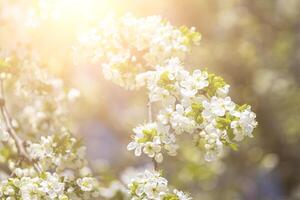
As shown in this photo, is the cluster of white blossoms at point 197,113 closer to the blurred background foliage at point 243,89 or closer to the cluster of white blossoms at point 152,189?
the cluster of white blossoms at point 152,189

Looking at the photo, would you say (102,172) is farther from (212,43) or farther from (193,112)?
(212,43)

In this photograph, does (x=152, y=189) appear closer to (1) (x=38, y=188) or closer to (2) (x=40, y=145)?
(1) (x=38, y=188)

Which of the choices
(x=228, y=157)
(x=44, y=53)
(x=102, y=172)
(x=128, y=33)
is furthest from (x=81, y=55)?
(x=228, y=157)

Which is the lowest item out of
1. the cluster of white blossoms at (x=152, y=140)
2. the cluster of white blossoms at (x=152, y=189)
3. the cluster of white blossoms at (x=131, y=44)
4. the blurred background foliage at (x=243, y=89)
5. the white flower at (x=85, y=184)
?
the cluster of white blossoms at (x=152, y=189)

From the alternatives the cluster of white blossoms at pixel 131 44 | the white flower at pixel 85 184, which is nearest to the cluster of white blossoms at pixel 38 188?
the white flower at pixel 85 184

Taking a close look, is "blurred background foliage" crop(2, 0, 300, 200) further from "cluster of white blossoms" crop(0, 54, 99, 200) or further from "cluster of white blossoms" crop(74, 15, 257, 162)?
"cluster of white blossoms" crop(74, 15, 257, 162)

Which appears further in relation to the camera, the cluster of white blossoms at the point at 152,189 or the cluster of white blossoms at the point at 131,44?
the cluster of white blossoms at the point at 131,44

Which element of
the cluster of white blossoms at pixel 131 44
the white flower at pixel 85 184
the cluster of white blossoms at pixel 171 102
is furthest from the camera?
the cluster of white blossoms at pixel 131 44
